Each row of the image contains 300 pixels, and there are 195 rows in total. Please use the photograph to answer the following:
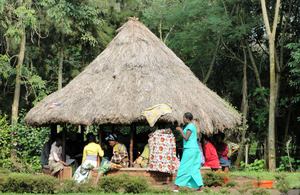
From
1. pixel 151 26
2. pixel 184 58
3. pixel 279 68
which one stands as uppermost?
pixel 151 26

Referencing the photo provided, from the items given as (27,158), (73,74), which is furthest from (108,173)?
(73,74)

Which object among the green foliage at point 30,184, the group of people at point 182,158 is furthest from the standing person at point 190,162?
the green foliage at point 30,184

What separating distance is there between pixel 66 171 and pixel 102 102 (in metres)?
Result: 2.01

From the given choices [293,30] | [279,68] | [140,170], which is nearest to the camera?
[140,170]

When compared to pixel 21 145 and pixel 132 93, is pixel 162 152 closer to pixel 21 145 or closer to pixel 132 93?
pixel 132 93

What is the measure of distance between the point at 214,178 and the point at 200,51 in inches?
488

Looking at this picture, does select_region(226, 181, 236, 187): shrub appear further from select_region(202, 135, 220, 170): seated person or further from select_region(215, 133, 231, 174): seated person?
select_region(215, 133, 231, 174): seated person

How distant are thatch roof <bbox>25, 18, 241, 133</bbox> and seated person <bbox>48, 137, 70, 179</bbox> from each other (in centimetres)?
60

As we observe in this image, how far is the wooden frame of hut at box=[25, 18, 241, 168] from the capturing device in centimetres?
1137

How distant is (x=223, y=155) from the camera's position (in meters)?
12.2

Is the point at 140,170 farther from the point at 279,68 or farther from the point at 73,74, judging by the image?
the point at 73,74

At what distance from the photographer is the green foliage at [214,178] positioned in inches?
399

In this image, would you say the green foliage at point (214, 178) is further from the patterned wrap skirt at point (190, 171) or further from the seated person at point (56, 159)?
the seated person at point (56, 159)

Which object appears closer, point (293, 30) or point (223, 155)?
point (223, 155)
